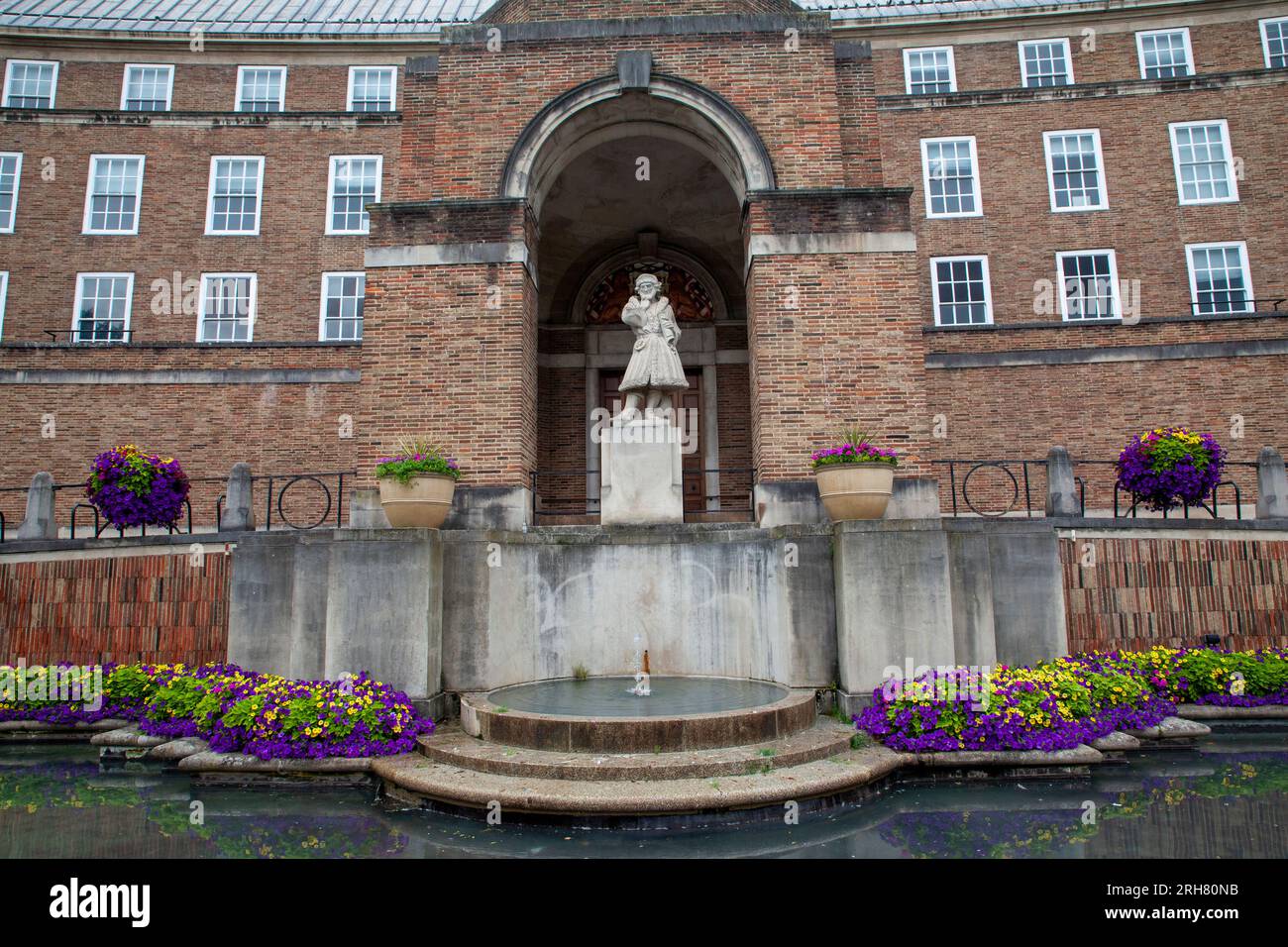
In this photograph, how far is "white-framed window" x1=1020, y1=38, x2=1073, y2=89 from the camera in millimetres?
24203

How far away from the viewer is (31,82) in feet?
82.0

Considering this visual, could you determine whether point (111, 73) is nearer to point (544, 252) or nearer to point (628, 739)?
point (544, 252)

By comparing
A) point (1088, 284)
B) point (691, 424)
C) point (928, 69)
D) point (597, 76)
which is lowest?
point (691, 424)

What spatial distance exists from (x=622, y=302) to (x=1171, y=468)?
456 inches

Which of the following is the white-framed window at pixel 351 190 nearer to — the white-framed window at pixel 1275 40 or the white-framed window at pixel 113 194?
the white-framed window at pixel 113 194

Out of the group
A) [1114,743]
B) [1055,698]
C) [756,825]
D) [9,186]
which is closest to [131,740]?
[756,825]

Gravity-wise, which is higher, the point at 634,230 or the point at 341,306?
the point at 341,306

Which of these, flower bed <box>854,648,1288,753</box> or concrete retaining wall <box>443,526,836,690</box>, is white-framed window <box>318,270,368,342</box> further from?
flower bed <box>854,648,1288,753</box>

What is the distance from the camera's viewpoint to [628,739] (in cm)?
719

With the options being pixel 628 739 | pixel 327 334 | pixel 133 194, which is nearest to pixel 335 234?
pixel 327 334

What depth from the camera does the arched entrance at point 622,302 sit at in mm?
15602

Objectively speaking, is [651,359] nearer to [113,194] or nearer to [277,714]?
[277,714]

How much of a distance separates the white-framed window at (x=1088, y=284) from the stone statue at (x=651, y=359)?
1596 centimetres
